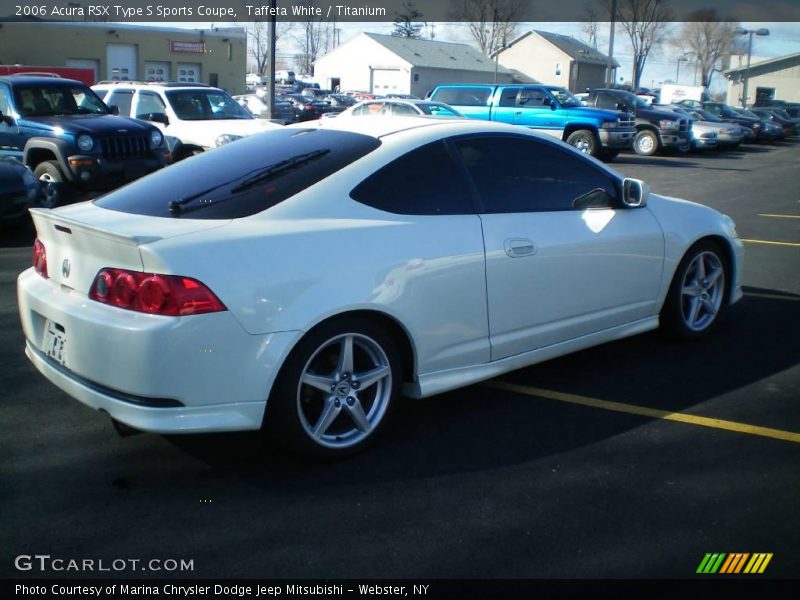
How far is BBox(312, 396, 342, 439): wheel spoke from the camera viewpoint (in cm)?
375

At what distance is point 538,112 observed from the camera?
2169cm

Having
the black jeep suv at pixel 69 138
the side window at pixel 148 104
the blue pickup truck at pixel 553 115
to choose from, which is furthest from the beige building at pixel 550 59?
the black jeep suv at pixel 69 138

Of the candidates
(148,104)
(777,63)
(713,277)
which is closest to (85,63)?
(148,104)

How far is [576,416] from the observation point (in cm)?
441

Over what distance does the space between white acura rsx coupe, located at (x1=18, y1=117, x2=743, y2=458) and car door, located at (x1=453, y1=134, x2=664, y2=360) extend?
0.04 ft

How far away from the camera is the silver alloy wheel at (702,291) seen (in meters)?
5.58

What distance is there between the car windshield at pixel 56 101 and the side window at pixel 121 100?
2181mm

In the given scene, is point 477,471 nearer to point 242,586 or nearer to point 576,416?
point 576,416

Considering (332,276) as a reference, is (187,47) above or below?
above

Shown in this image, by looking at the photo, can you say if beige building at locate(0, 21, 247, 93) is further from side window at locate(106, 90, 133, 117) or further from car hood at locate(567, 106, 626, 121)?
side window at locate(106, 90, 133, 117)

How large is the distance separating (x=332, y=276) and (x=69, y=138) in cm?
873

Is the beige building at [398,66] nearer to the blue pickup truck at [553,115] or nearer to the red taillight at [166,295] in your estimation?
the blue pickup truck at [553,115]

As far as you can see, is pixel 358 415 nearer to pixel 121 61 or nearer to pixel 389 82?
pixel 121 61

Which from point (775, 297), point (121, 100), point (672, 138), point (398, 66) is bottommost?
point (775, 297)
